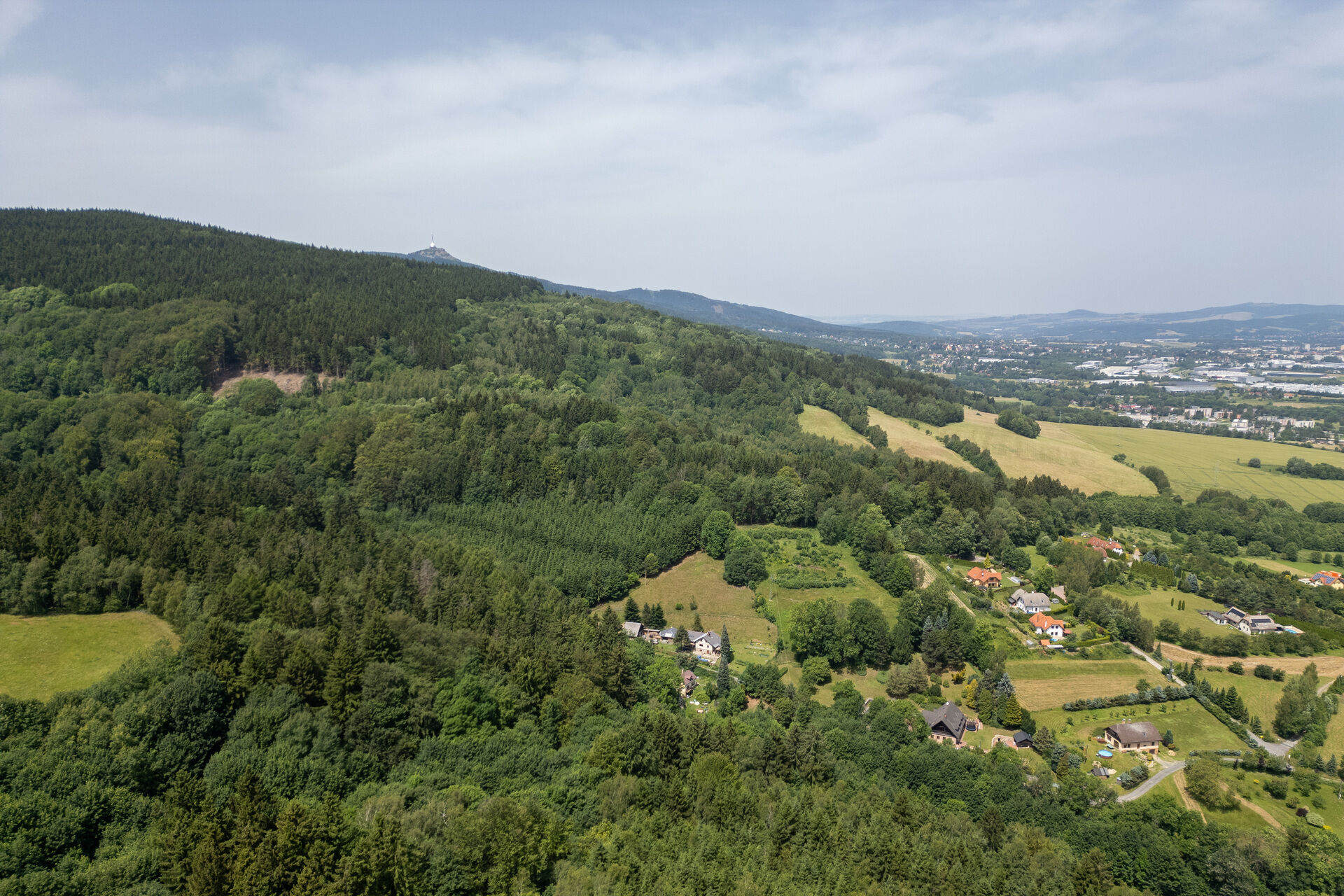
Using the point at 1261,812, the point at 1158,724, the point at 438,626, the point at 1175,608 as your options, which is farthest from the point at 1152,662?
the point at 438,626

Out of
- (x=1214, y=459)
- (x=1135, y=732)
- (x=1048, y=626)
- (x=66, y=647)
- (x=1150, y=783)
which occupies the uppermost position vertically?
(x=66, y=647)

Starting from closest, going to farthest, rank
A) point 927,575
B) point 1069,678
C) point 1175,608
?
point 1069,678 < point 1175,608 < point 927,575

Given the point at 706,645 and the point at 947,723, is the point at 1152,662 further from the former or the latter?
the point at 706,645

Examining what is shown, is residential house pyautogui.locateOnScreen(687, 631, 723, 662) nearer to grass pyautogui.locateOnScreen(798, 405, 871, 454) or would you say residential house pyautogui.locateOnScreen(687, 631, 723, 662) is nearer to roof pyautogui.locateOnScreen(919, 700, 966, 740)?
roof pyautogui.locateOnScreen(919, 700, 966, 740)

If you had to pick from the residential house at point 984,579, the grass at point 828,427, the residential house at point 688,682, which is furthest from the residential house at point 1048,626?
the grass at point 828,427

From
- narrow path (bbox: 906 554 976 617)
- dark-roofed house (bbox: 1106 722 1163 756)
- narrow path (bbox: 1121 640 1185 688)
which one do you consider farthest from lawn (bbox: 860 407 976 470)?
dark-roofed house (bbox: 1106 722 1163 756)
